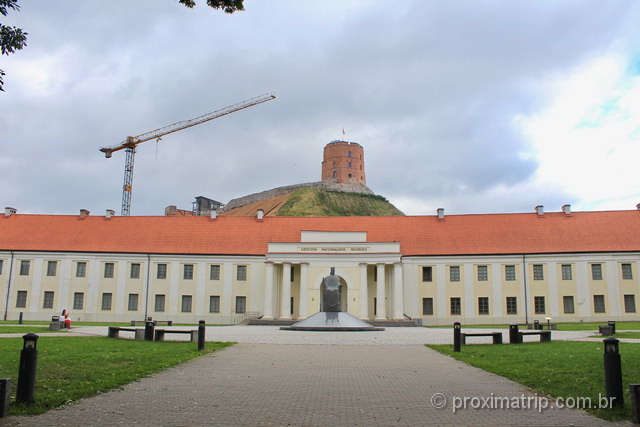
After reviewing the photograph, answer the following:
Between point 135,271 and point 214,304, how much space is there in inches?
323

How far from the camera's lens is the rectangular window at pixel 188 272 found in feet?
174

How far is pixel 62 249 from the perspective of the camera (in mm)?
52969

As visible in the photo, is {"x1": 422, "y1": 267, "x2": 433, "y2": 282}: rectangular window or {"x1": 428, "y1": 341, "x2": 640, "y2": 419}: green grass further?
{"x1": 422, "y1": 267, "x2": 433, "y2": 282}: rectangular window

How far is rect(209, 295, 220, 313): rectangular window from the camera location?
172 feet

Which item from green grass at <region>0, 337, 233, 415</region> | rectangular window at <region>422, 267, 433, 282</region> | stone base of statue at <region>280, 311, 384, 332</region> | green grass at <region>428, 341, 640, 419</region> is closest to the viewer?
green grass at <region>0, 337, 233, 415</region>

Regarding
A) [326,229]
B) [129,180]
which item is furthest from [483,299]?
[129,180]

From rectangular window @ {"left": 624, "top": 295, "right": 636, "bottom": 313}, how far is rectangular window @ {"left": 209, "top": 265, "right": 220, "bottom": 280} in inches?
1448

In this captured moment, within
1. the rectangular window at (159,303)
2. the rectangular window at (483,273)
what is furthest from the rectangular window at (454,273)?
the rectangular window at (159,303)

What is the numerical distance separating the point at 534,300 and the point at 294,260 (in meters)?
21.9

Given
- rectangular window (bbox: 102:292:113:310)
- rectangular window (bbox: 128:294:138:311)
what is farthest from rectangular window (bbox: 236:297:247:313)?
rectangular window (bbox: 102:292:113:310)

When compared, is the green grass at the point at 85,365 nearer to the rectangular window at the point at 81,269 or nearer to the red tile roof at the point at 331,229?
the red tile roof at the point at 331,229

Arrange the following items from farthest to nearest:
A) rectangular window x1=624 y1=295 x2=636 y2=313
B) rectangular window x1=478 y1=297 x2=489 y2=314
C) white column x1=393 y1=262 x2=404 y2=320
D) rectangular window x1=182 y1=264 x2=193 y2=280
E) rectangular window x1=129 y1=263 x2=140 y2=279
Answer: rectangular window x1=182 y1=264 x2=193 y2=280, rectangular window x1=129 y1=263 x2=140 y2=279, rectangular window x1=478 y1=297 x2=489 y2=314, white column x1=393 y1=262 x2=404 y2=320, rectangular window x1=624 y1=295 x2=636 y2=313

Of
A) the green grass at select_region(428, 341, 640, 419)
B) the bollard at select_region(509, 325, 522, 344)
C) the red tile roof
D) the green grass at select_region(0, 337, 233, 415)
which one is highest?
the red tile roof

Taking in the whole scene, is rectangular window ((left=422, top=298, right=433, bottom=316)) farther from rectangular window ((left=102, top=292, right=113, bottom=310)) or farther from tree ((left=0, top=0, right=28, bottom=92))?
tree ((left=0, top=0, right=28, bottom=92))
